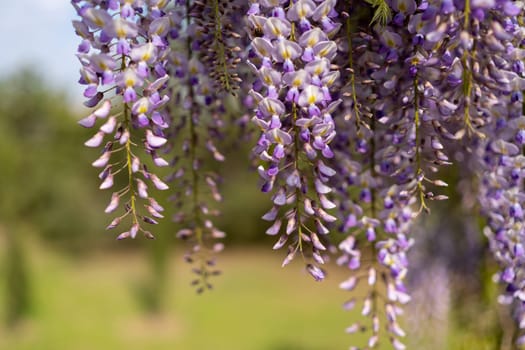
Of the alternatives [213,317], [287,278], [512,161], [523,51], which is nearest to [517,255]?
[512,161]

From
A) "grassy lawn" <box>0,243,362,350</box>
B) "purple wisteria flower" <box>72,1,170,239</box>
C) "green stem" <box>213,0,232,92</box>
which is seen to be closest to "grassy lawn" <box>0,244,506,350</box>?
"grassy lawn" <box>0,243,362,350</box>

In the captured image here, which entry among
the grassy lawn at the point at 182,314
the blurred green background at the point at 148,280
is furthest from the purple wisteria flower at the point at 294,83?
the grassy lawn at the point at 182,314

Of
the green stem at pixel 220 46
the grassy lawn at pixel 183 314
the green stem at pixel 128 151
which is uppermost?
the green stem at pixel 220 46

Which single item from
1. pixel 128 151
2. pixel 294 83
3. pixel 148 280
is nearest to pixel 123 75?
pixel 128 151

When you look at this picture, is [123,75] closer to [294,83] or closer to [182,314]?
[294,83]

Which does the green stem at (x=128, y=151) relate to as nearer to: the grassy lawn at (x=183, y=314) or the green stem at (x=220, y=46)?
the green stem at (x=220, y=46)

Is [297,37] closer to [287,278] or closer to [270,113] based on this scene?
[270,113]

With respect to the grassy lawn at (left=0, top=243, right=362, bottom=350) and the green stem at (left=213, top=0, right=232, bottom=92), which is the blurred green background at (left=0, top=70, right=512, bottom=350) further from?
the green stem at (left=213, top=0, right=232, bottom=92)
